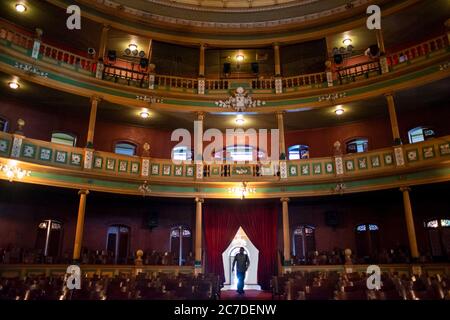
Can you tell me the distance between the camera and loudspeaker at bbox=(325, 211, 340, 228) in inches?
639

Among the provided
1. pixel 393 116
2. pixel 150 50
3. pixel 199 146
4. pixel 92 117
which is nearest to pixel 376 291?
pixel 393 116

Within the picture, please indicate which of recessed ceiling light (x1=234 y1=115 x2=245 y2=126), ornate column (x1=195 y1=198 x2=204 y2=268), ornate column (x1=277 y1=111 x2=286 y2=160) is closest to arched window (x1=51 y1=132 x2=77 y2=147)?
ornate column (x1=195 y1=198 x2=204 y2=268)

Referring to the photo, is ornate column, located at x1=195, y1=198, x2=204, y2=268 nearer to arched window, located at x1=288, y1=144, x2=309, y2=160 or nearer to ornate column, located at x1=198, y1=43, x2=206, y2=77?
arched window, located at x1=288, y1=144, x2=309, y2=160

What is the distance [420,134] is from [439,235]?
14.6 feet

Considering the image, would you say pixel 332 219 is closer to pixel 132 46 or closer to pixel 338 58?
pixel 338 58

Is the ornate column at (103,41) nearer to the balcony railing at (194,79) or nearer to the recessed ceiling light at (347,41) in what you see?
the balcony railing at (194,79)

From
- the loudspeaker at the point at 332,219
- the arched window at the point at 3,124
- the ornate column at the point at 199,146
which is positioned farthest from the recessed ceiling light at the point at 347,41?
the arched window at the point at 3,124

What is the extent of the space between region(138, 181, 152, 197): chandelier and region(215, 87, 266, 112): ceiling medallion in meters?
4.85

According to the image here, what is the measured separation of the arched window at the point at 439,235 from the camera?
14219 mm

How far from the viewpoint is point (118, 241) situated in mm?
16203

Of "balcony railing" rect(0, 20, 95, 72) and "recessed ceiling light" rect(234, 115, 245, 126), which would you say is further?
"recessed ceiling light" rect(234, 115, 245, 126)

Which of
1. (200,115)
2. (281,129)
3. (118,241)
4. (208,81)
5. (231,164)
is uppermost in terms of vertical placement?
(208,81)

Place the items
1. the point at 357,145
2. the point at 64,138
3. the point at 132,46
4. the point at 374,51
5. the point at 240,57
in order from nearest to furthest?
the point at 374,51
the point at 64,138
the point at 357,145
the point at 132,46
the point at 240,57

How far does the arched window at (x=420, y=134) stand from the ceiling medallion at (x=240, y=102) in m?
6.85
